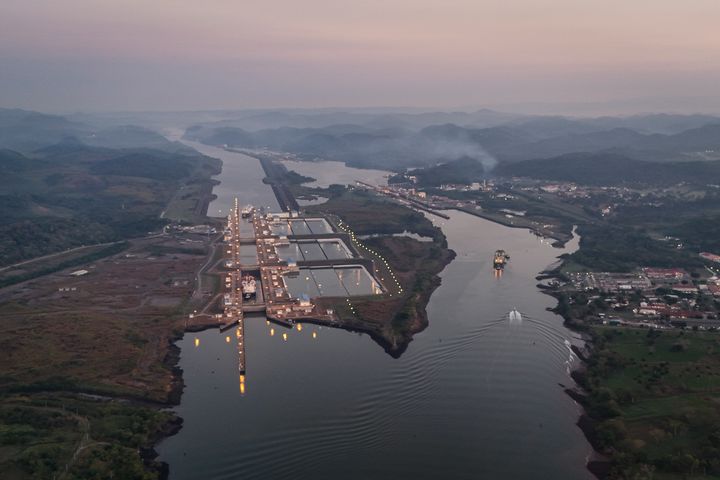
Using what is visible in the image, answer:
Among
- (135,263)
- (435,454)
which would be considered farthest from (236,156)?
(435,454)

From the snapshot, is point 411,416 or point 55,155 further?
point 55,155

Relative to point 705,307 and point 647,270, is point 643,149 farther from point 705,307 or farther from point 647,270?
point 705,307

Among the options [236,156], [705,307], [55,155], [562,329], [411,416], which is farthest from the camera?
[236,156]

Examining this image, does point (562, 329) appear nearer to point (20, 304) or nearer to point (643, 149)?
point (20, 304)

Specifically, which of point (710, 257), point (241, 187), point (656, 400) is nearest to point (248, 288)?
point (656, 400)

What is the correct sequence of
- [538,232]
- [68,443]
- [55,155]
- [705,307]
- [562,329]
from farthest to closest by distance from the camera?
[55,155] < [538,232] < [705,307] < [562,329] < [68,443]

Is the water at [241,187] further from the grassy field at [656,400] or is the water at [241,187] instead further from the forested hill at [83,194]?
the grassy field at [656,400]

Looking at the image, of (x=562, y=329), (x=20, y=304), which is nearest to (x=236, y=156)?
(x=20, y=304)
